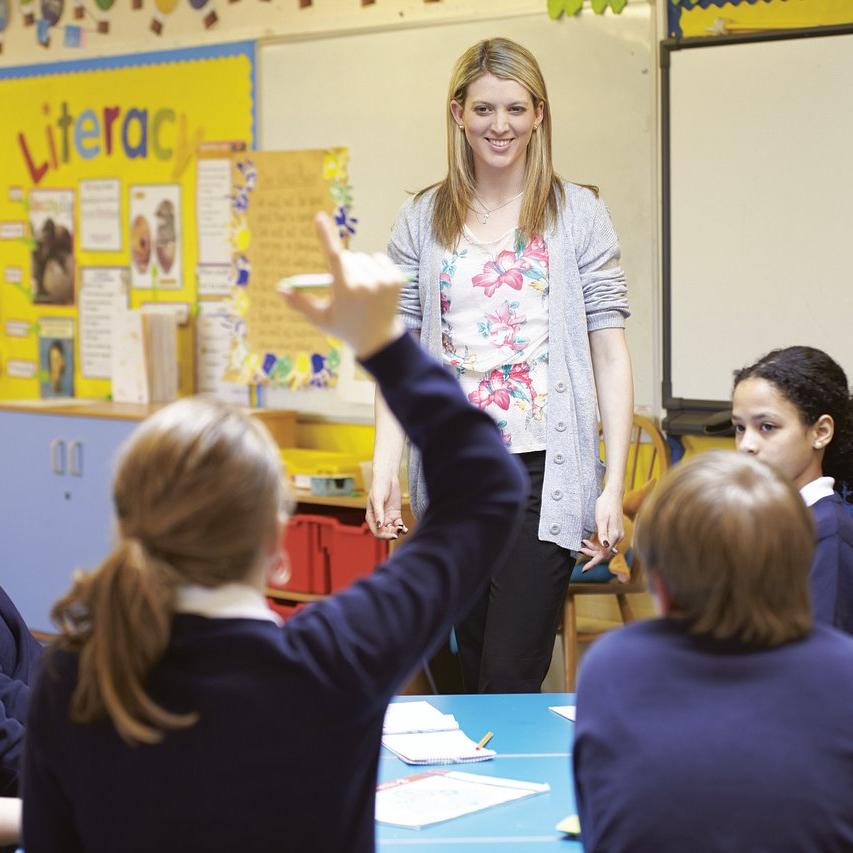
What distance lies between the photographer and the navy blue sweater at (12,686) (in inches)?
67.7

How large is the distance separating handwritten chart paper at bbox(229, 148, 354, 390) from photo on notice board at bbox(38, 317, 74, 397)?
87 cm

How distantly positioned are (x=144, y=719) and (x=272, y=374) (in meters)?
3.92

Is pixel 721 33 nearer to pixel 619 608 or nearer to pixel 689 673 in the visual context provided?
pixel 619 608

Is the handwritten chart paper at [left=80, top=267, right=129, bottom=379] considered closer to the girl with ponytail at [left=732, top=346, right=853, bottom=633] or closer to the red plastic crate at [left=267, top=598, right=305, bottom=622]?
the red plastic crate at [left=267, top=598, right=305, bottom=622]

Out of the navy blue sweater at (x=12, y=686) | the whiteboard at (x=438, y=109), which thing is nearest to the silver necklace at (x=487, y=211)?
the navy blue sweater at (x=12, y=686)

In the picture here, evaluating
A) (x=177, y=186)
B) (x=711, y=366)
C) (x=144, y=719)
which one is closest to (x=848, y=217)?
(x=711, y=366)

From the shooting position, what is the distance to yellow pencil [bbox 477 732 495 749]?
189 centimetres

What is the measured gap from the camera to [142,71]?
5.19 meters

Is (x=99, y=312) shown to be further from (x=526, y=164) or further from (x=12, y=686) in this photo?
(x=12, y=686)

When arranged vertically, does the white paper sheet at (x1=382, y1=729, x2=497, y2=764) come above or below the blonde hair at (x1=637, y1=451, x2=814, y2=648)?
below

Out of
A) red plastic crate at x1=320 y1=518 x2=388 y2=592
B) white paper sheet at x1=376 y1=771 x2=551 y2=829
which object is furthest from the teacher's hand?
red plastic crate at x1=320 y1=518 x2=388 y2=592

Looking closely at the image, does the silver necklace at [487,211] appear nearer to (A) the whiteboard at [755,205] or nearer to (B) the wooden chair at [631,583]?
(B) the wooden chair at [631,583]

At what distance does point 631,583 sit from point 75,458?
7.14 ft

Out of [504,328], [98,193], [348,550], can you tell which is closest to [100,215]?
[98,193]
